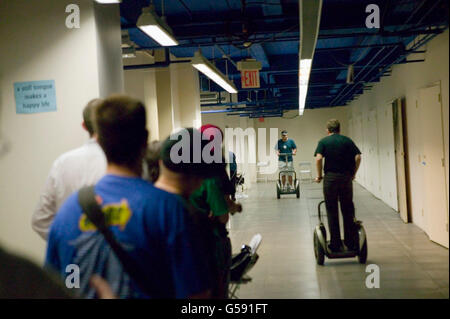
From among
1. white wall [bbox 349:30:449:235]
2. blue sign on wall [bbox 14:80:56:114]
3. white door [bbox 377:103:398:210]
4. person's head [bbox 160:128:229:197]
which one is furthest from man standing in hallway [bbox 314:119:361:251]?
white door [bbox 377:103:398:210]

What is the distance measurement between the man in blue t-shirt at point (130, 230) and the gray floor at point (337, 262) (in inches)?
34.0

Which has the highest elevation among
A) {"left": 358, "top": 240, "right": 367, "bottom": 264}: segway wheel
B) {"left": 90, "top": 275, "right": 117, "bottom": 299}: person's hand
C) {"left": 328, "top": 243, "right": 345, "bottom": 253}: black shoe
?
{"left": 90, "top": 275, "right": 117, "bottom": 299}: person's hand

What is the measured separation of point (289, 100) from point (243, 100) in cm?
167

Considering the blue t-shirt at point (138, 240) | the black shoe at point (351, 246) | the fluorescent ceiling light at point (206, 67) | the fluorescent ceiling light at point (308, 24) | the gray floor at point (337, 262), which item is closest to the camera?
the blue t-shirt at point (138, 240)

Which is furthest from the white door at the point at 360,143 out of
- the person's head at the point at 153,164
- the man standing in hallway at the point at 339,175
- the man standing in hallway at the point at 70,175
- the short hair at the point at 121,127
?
the short hair at the point at 121,127

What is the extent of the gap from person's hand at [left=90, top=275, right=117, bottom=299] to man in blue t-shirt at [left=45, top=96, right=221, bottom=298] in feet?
0.05

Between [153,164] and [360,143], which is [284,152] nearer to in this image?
[360,143]

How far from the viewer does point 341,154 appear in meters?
4.79

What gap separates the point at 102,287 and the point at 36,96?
1775 millimetres

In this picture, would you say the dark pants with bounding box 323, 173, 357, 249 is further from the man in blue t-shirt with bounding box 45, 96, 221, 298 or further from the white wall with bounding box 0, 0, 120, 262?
the man in blue t-shirt with bounding box 45, 96, 221, 298

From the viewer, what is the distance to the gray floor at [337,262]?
356cm

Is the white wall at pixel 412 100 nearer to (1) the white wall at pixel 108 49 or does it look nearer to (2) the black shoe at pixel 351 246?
(2) the black shoe at pixel 351 246

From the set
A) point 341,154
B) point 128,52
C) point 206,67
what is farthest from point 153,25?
point 128,52

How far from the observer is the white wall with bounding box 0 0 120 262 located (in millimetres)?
2766
